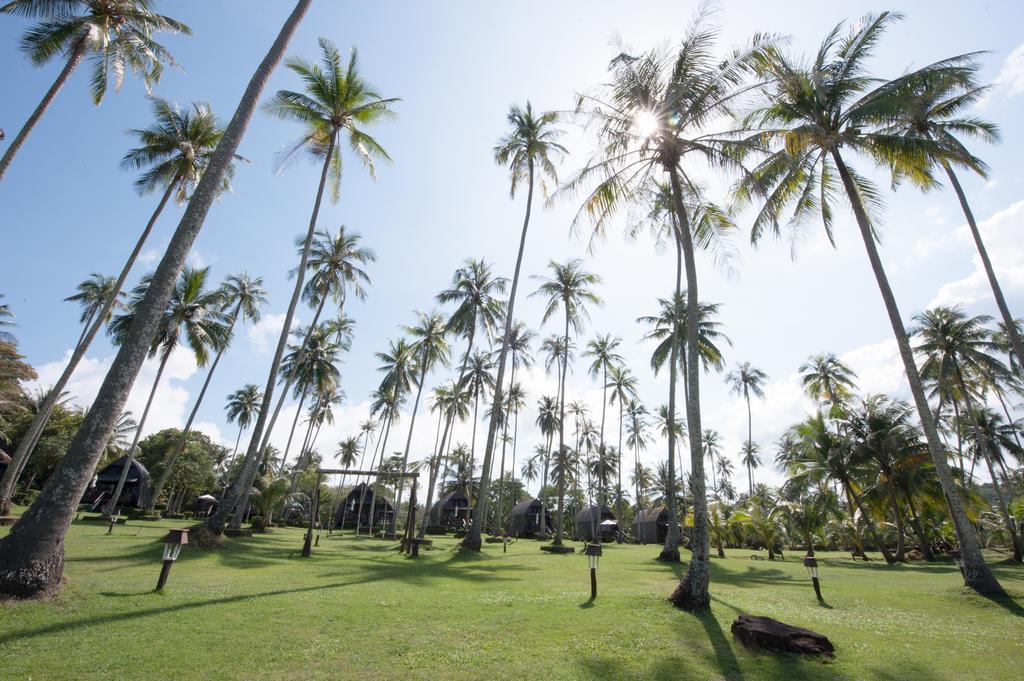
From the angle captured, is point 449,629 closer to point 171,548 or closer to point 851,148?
point 171,548

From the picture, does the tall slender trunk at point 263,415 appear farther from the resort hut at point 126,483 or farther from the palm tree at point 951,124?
the resort hut at point 126,483

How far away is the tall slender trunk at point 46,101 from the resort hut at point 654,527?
49.0 m

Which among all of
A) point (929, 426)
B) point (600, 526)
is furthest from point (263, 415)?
point (600, 526)

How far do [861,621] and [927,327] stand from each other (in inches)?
1003

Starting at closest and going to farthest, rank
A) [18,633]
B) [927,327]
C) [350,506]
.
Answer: [18,633] < [927,327] < [350,506]

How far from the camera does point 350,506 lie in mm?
51812

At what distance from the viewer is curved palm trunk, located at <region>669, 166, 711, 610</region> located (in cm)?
929

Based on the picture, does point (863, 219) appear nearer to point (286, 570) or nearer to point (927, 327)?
point (927, 327)

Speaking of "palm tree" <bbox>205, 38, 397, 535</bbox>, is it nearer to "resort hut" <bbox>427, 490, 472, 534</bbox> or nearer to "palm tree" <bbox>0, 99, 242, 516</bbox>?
"palm tree" <bbox>0, 99, 242, 516</bbox>

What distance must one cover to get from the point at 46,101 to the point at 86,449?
14416 mm

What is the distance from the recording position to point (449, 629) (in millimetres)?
7309

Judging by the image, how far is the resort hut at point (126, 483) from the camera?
137ft

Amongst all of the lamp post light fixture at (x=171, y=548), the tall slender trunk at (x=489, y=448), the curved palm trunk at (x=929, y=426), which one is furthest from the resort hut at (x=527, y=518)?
the lamp post light fixture at (x=171, y=548)

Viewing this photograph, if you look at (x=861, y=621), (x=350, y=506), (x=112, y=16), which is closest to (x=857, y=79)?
(x=861, y=621)
